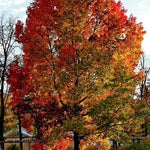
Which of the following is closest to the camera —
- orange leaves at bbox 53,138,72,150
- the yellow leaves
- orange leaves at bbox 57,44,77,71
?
orange leaves at bbox 57,44,77,71

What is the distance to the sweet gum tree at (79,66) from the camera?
1232cm

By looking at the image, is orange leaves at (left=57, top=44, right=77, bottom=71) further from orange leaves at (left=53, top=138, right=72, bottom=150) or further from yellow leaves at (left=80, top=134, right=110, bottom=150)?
orange leaves at (left=53, top=138, right=72, bottom=150)

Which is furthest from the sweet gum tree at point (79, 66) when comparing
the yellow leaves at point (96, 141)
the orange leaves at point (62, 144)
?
the orange leaves at point (62, 144)

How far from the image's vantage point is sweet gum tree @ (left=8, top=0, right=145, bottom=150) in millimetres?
12320

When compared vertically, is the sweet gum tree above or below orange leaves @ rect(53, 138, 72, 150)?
above

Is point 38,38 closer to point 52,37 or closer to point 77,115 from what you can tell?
point 52,37

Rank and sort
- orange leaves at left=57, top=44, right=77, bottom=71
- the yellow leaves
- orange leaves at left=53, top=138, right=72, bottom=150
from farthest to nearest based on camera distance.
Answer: orange leaves at left=53, top=138, right=72, bottom=150
the yellow leaves
orange leaves at left=57, top=44, right=77, bottom=71

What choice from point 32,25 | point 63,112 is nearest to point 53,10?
point 32,25

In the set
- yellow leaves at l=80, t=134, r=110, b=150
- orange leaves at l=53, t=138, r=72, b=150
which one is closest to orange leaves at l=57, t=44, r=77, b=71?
yellow leaves at l=80, t=134, r=110, b=150

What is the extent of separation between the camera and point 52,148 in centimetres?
1400

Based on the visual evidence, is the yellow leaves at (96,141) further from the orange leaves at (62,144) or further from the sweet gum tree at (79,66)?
the orange leaves at (62,144)

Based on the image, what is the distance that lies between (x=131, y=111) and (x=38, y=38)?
5647mm

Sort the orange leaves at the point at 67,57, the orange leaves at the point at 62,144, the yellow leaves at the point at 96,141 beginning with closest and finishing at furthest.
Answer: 1. the orange leaves at the point at 67,57
2. the yellow leaves at the point at 96,141
3. the orange leaves at the point at 62,144

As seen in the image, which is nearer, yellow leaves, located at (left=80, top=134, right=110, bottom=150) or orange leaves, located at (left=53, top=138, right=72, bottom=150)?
yellow leaves, located at (left=80, top=134, right=110, bottom=150)
